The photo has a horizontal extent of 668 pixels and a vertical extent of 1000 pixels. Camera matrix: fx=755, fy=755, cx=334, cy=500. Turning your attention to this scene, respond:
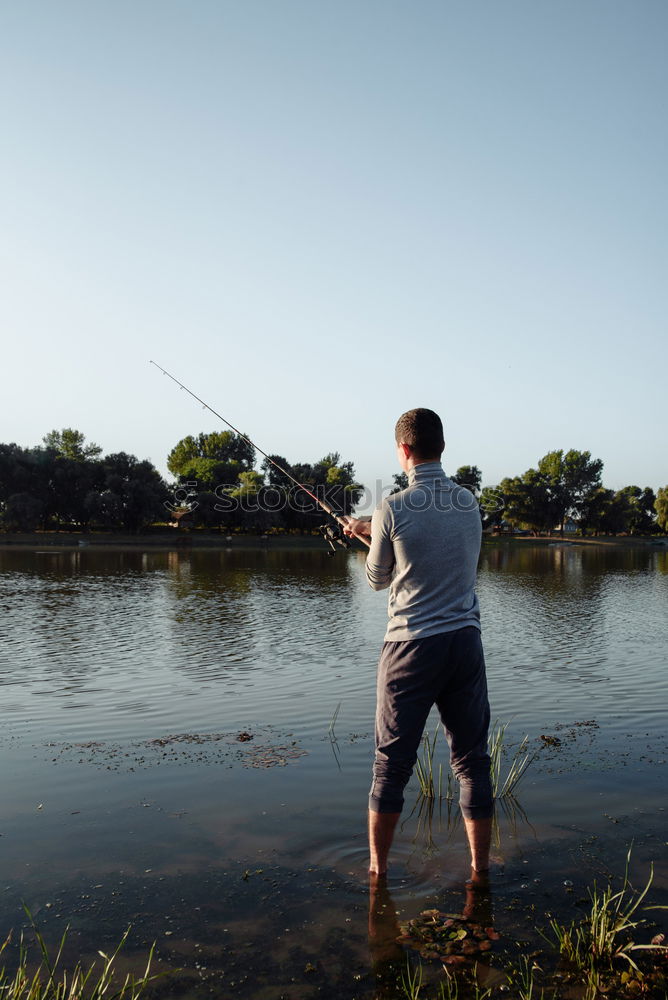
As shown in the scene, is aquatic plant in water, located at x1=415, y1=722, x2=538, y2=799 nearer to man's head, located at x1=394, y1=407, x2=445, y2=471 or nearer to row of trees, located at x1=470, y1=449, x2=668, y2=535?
man's head, located at x1=394, y1=407, x2=445, y2=471

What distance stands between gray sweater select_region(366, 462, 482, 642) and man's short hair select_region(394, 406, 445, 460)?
213 millimetres

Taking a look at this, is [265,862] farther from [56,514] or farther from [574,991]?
[56,514]

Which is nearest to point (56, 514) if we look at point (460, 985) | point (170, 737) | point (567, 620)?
point (567, 620)

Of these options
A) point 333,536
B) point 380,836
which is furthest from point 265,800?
point 333,536

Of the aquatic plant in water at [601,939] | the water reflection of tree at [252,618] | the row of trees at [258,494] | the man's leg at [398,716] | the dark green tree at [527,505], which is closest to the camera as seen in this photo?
the aquatic plant in water at [601,939]

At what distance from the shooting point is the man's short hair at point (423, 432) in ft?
13.7

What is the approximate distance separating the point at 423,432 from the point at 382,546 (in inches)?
26.7

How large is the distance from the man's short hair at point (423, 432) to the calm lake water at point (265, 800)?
2.43 meters

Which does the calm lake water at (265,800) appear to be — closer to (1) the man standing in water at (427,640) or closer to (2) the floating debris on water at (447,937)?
(2) the floating debris on water at (447,937)

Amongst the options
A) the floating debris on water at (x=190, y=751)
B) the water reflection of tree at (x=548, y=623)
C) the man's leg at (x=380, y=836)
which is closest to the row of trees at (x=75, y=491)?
the water reflection of tree at (x=548, y=623)

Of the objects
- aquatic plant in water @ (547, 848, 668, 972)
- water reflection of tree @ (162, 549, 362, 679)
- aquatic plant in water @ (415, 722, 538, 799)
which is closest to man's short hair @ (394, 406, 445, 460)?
aquatic plant in water @ (547, 848, 668, 972)

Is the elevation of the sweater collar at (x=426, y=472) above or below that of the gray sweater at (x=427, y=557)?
above

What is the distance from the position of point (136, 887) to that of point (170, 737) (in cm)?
361

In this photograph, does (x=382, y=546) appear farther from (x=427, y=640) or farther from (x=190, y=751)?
(x=190, y=751)
